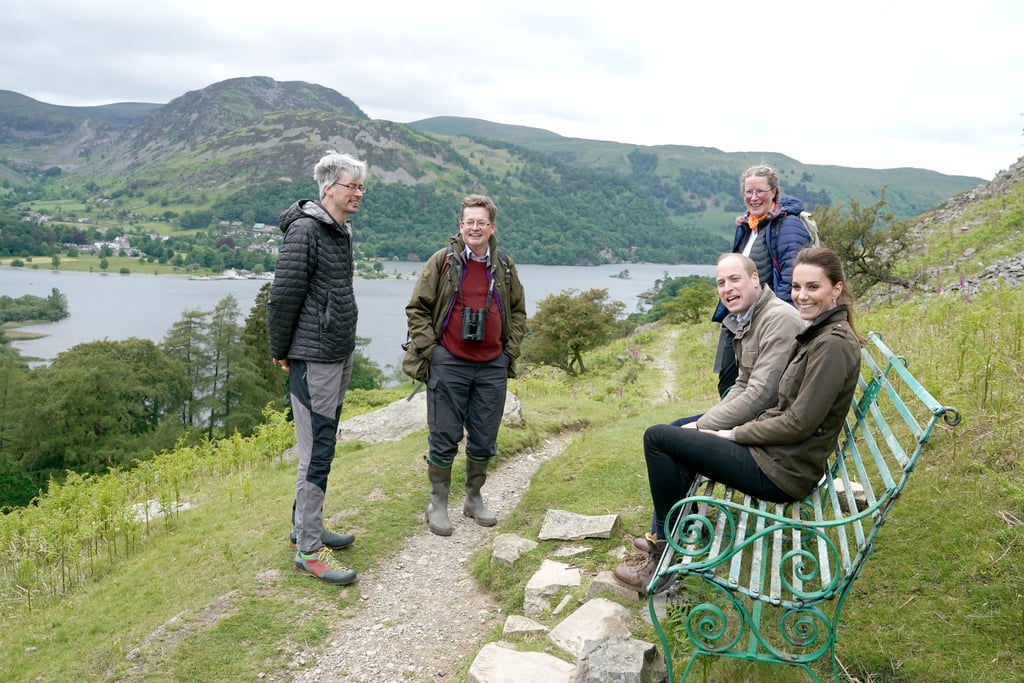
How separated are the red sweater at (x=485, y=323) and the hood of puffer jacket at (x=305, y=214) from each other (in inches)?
50.6

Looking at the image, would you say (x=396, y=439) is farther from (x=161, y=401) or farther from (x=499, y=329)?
(x=161, y=401)

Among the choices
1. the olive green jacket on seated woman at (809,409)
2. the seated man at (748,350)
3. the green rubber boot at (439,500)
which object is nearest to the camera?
the olive green jacket on seated woman at (809,409)

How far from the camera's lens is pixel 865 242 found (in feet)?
68.1

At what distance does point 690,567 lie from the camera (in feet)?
10.0

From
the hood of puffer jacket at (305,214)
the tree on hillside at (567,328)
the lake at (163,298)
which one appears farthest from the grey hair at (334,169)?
the lake at (163,298)

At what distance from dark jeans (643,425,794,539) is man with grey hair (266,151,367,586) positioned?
2504 millimetres

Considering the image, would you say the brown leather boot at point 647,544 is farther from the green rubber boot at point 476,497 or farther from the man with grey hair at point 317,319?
the man with grey hair at point 317,319

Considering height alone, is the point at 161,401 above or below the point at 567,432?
below

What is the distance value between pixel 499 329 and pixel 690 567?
3.14 metres

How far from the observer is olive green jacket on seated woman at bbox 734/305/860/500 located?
11.1 ft

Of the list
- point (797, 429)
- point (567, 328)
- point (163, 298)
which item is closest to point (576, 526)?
point (797, 429)

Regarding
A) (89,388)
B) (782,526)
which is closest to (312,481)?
(782,526)

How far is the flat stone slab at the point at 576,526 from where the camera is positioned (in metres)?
5.38

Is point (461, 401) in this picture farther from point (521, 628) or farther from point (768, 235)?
point (768, 235)
